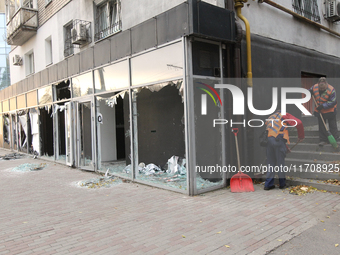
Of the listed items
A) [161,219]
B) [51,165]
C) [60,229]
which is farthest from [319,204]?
[51,165]

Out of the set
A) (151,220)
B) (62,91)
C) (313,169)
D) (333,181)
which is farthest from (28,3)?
(333,181)

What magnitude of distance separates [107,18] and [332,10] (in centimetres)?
783

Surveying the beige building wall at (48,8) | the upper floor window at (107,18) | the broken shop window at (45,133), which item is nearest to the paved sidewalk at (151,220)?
the upper floor window at (107,18)

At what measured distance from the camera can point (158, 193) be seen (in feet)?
21.3

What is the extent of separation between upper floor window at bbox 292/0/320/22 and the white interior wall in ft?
23.4

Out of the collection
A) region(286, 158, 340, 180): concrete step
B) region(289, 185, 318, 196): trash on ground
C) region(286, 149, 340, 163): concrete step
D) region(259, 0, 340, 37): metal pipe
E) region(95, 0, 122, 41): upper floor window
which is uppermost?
region(95, 0, 122, 41): upper floor window

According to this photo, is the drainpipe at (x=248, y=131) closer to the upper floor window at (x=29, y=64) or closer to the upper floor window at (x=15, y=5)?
the upper floor window at (x=15, y=5)

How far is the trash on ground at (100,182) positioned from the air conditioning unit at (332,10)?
920 centimetres

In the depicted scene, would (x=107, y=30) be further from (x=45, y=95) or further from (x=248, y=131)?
(x=248, y=131)

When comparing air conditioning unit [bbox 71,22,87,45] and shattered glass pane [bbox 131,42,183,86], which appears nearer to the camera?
shattered glass pane [bbox 131,42,183,86]

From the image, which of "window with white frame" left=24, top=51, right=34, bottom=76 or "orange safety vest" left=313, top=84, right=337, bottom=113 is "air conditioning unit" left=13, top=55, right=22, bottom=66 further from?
"orange safety vest" left=313, top=84, right=337, bottom=113

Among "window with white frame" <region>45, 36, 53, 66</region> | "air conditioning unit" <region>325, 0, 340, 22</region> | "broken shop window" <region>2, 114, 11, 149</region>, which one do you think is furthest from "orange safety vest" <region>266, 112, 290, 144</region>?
"broken shop window" <region>2, 114, 11, 149</region>

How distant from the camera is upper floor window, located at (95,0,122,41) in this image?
367 inches

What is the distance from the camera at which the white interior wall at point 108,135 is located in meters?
10.8
